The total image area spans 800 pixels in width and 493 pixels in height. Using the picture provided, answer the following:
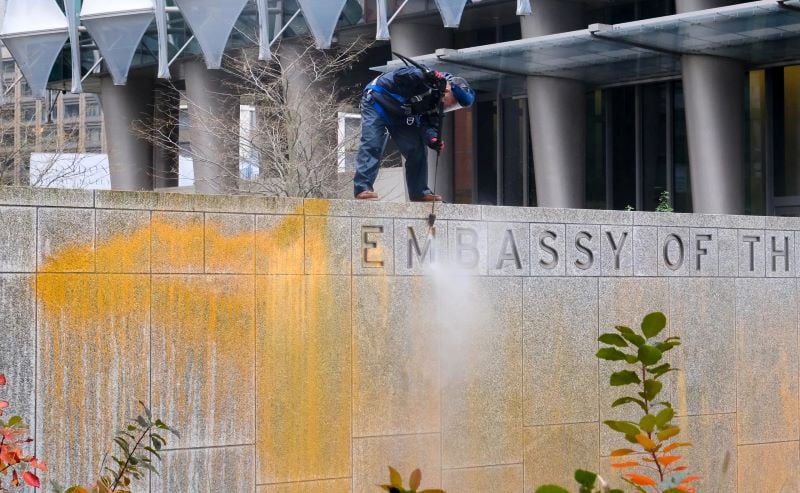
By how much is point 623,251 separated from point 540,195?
854 inches

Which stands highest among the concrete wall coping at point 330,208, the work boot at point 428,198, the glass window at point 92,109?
the glass window at point 92,109

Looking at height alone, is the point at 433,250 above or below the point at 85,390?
above

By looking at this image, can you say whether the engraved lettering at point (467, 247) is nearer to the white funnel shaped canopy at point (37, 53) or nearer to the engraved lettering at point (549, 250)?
the engraved lettering at point (549, 250)

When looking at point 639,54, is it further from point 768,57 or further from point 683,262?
point 683,262

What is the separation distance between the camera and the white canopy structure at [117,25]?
1426 inches

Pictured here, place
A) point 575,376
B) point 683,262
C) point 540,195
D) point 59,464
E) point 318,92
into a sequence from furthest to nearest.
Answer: point 318,92 → point 540,195 → point 683,262 → point 575,376 → point 59,464

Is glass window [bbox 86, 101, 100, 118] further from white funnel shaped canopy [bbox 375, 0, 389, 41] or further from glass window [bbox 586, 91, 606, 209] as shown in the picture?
white funnel shaped canopy [bbox 375, 0, 389, 41]

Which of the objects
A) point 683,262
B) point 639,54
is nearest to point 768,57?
point 639,54

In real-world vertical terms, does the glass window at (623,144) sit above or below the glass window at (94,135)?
below

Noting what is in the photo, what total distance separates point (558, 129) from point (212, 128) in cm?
960

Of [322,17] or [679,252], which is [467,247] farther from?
[322,17]

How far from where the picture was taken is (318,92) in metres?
35.5

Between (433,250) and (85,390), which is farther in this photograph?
(433,250)

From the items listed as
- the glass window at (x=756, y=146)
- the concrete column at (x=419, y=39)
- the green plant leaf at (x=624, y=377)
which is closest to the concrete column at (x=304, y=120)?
the concrete column at (x=419, y=39)
